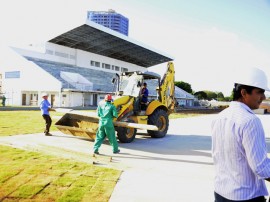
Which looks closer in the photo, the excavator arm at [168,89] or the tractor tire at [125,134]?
the tractor tire at [125,134]

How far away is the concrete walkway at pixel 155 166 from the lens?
15.2 feet

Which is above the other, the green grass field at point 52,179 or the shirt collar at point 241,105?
the shirt collar at point 241,105

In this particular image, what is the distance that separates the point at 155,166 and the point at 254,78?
15.7ft

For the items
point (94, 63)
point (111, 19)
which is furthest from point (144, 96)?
point (111, 19)

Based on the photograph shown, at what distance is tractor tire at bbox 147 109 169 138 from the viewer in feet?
35.3

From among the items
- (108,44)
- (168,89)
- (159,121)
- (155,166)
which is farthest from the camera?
(108,44)

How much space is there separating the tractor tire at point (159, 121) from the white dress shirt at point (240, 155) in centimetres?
846

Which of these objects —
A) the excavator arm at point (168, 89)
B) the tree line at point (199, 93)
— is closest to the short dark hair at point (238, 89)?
the excavator arm at point (168, 89)

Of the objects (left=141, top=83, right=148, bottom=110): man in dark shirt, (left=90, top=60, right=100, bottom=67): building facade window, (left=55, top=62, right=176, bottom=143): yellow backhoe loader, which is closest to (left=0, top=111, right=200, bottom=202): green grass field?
(left=55, top=62, right=176, bottom=143): yellow backhoe loader

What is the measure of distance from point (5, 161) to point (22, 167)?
2.62 ft

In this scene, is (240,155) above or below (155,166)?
above

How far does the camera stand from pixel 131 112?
999 centimetres

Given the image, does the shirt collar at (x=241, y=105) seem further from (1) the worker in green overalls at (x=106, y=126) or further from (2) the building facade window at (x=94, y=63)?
(2) the building facade window at (x=94, y=63)

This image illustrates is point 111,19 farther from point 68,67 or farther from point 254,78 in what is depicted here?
point 254,78
